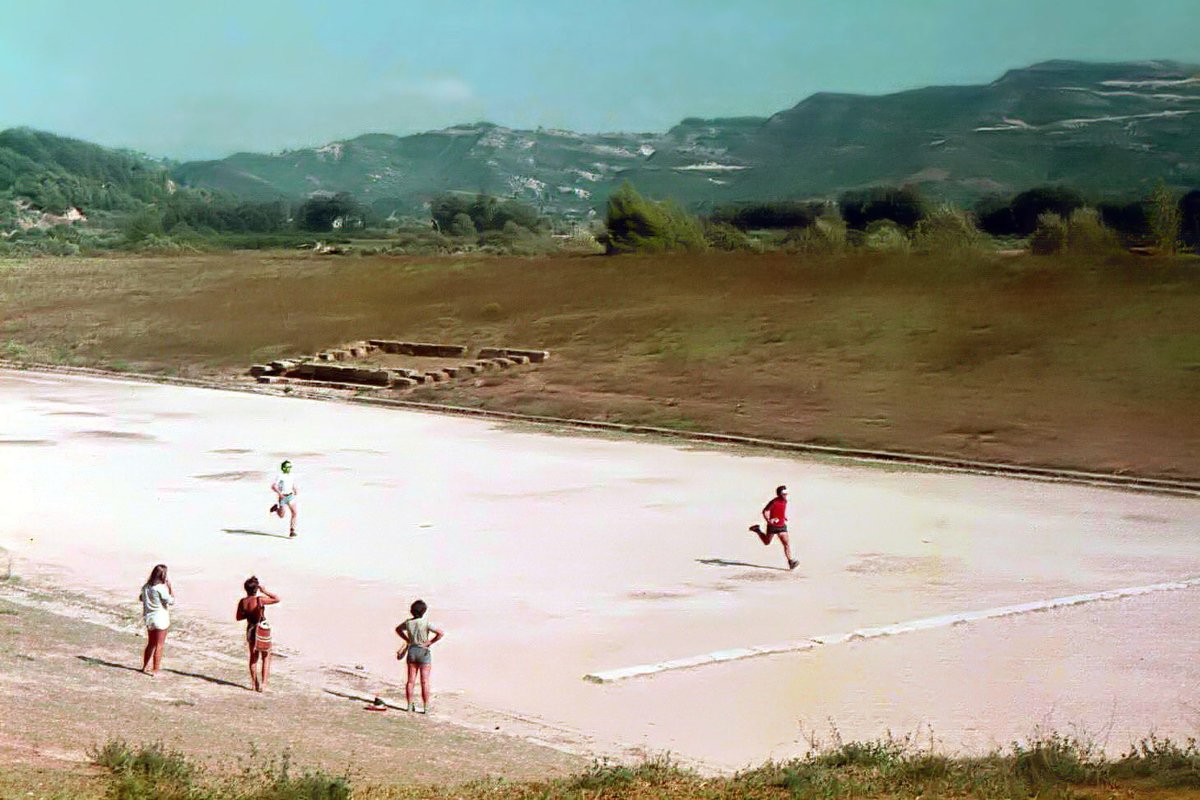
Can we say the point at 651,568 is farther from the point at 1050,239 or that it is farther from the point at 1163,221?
A: the point at 1163,221

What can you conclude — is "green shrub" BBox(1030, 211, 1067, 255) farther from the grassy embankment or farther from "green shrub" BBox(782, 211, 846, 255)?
the grassy embankment

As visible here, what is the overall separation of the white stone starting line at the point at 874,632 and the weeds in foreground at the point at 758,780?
3.87 metres

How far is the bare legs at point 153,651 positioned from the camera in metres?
14.9

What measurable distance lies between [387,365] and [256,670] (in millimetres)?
37383

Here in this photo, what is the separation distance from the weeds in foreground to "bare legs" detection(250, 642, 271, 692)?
300cm

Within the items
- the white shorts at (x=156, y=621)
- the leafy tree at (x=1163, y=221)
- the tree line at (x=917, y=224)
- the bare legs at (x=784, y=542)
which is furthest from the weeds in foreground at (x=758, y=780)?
the leafy tree at (x=1163, y=221)

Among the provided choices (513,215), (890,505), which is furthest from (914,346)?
(513,215)

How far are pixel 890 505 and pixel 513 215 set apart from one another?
373 ft

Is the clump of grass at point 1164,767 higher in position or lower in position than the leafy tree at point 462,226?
lower

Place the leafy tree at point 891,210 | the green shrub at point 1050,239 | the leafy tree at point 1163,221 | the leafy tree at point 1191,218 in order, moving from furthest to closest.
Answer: the leafy tree at point 891,210 < the leafy tree at point 1191,218 < the leafy tree at point 1163,221 < the green shrub at point 1050,239

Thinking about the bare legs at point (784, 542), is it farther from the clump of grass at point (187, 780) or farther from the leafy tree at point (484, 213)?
the leafy tree at point (484, 213)

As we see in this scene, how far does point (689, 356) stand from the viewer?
160ft

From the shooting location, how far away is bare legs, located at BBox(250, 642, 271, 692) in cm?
1469

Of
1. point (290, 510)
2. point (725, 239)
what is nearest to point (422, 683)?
point (290, 510)
